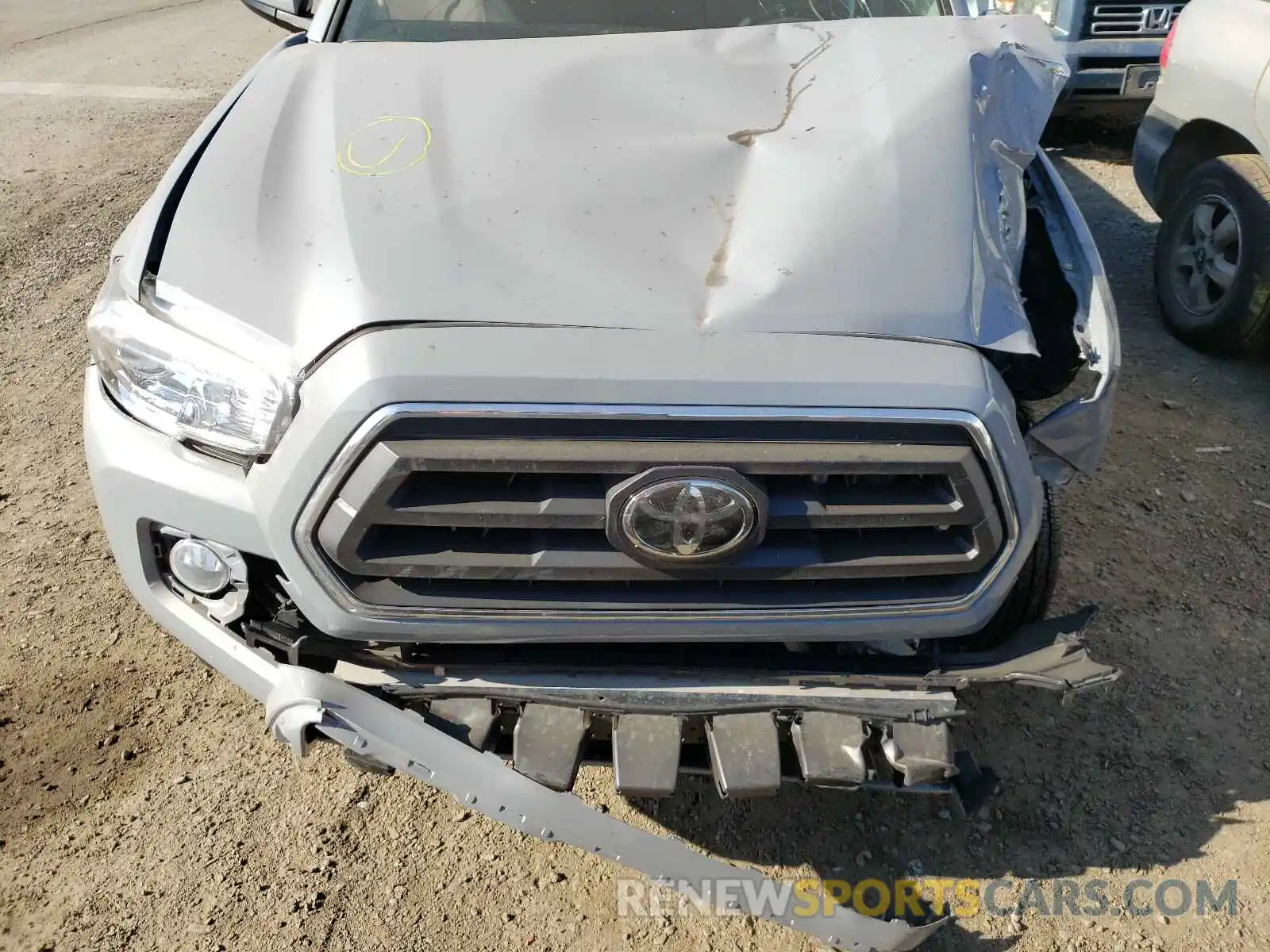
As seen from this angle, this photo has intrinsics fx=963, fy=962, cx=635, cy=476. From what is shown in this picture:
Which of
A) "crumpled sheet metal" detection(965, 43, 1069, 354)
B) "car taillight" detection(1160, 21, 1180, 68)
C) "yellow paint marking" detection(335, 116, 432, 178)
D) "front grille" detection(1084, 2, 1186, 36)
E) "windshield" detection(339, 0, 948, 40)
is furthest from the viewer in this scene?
"front grille" detection(1084, 2, 1186, 36)

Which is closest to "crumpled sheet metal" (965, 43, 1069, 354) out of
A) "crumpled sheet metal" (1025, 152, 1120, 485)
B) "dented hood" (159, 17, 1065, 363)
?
"dented hood" (159, 17, 1065, 363)

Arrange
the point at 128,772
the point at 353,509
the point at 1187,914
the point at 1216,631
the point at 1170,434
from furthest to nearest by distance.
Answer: the point at 1170,434, the point at 1216,631, the point at 128,772, the point at 1187,914, the point at 353,509

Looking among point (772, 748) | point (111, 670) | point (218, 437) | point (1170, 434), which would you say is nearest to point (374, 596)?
point (218, 437)

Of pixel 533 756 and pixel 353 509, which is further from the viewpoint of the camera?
pixel 533 756

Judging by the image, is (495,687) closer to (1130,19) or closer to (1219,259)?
(1219,259)

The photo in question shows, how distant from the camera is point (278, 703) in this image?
180 cm

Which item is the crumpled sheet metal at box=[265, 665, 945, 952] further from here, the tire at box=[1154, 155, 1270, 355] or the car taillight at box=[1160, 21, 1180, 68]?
the car taillight at box=[1160, 21, 1180, 68]

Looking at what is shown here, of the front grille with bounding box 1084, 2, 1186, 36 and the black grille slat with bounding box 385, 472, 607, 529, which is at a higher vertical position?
the black grille slat with bounding box 385, 472, 607, 529

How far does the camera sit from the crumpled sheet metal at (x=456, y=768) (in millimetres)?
1752

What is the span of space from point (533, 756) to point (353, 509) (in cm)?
57

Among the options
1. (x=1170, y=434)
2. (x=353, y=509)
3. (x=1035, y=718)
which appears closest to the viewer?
(x=353, y=509)

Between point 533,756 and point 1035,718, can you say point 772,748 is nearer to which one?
point 533,756

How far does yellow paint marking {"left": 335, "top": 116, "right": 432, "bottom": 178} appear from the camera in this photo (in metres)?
2.09

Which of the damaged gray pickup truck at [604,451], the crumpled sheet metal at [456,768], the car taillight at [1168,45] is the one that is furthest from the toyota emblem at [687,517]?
the car taillight at [1168,45]
